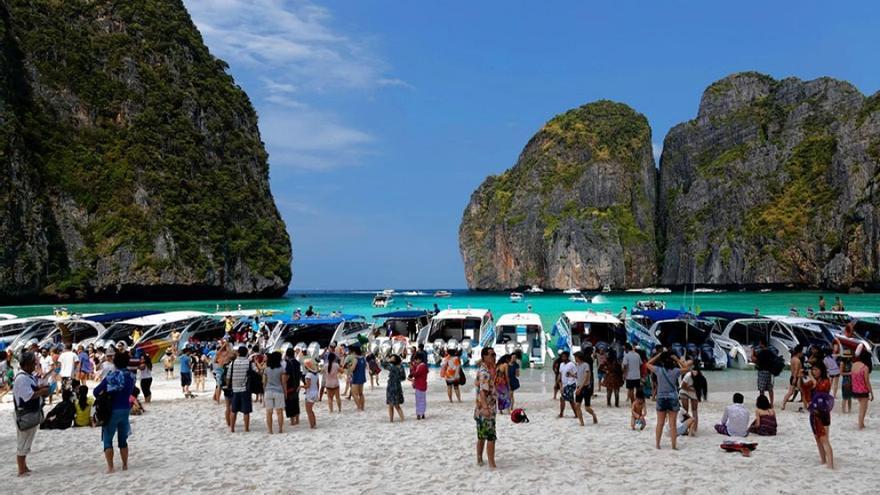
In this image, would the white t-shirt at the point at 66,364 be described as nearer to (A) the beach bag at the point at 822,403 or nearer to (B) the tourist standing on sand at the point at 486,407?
(B) the tourist standing on sand at the point at 486,407

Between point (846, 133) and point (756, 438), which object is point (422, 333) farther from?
point (846, 133)

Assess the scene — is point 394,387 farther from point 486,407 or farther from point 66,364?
point 66,364

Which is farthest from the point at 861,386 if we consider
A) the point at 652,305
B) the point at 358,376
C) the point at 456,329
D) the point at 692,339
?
the point at 652,305

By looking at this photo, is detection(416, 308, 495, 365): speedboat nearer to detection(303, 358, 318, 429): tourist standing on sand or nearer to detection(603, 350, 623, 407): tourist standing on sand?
detection(603, 350, 623, 407): tourist standing on sand

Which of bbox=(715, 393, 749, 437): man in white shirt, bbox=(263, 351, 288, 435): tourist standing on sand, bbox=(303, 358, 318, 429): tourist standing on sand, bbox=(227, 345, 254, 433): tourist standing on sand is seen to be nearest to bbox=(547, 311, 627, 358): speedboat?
bbox=(715, 393, 749, 437): man in white shirt

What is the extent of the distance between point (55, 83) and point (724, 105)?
148 metres

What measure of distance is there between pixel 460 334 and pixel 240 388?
16.6m

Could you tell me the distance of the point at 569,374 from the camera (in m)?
13.4

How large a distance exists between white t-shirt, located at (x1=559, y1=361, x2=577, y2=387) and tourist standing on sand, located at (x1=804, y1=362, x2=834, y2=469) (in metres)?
4.60

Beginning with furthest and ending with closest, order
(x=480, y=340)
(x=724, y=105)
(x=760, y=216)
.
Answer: (x=724, y=105) → (x=760, y=216) → (x=480, y=340)

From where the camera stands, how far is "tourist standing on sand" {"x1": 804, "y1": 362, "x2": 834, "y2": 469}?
913 cm

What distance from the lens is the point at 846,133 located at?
111 meters

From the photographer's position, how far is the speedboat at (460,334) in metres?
24.8

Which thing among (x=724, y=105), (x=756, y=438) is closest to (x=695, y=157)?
(x=724, y=105)
